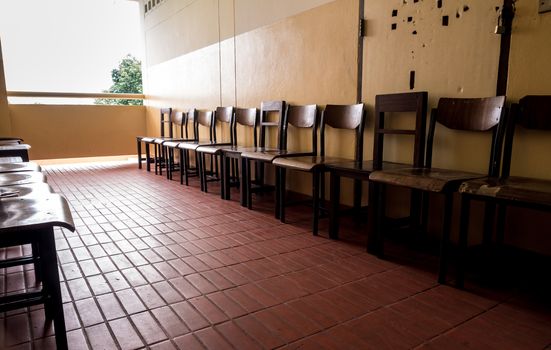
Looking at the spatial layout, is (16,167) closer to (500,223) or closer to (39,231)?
(39,231)

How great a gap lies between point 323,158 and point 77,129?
231 inches

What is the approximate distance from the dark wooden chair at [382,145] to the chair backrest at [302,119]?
0.69m

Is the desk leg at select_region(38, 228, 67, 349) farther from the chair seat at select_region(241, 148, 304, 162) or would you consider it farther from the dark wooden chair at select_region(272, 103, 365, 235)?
the chair seat at select_region(241, 148, 304, 162)

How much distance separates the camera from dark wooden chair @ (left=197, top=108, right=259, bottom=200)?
3.95 meters

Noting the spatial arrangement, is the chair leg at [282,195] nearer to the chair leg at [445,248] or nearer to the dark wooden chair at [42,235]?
the chair leg at [445,248]

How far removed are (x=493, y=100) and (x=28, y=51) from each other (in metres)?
9.86

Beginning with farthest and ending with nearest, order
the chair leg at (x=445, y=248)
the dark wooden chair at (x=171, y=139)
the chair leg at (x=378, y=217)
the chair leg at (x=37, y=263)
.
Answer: the dark wooden chair at (x=171, y=139), the chair leg at (x=378, y=217), the chair leg at (x=445, y=248), the chair leg at (x=37, y=263)

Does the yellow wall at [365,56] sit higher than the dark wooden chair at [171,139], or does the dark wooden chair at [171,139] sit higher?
the yellow wall at [365,56]

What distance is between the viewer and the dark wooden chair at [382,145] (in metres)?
2.52

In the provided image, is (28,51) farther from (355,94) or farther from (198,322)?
(198,322)

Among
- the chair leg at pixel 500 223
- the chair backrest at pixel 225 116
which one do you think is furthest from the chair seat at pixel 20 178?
the chair leg at pixel 500 223

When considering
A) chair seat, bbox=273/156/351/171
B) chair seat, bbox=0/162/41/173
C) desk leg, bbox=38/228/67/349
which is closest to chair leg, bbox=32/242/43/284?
desk leg, bbox=38/228/67/349

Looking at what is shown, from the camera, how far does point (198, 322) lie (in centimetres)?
166

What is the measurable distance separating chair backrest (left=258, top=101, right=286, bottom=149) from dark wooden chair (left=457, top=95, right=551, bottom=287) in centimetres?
213
